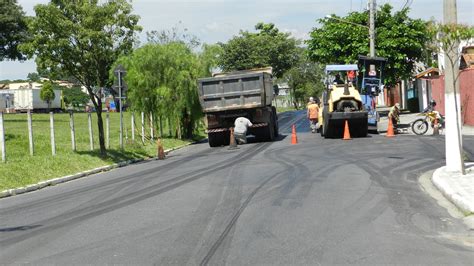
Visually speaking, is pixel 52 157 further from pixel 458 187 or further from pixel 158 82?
pixel 158 82

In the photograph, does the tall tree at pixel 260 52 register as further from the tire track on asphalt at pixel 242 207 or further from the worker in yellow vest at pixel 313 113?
the tire track on asphalt at pixel 242 207

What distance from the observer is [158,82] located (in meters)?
31.9

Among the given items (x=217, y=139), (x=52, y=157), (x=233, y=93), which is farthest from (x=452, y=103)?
(x=217, y=139)

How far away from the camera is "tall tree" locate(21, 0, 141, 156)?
69.5ft

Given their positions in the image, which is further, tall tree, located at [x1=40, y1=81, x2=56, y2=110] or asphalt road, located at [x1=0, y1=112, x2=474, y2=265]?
tall tree, located at [x1=40, y1=81, x2=56, y2=110]

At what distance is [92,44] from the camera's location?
859 inches

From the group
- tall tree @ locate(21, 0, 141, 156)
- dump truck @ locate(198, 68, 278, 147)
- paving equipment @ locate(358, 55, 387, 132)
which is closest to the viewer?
tall tree @ locate(21, 0, 141, 156)

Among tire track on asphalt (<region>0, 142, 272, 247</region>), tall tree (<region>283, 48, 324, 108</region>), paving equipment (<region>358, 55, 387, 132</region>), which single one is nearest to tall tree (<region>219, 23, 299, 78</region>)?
tall tree (<region>283, 48, 324, 108</region>)

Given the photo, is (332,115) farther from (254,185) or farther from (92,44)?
(254,185)

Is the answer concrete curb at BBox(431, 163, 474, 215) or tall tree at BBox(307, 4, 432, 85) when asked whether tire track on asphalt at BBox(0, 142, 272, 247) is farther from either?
tall tree at BBox(307, 4, 432, 85)

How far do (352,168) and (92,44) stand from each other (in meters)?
9.89

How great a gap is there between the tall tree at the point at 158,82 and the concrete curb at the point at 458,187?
18.5m

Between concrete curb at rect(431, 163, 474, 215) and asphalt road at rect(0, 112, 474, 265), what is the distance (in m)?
0.40

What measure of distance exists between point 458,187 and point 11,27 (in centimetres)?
4221
